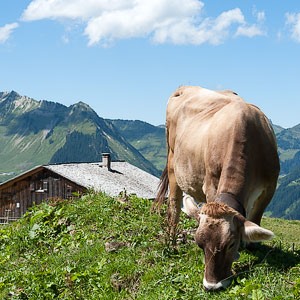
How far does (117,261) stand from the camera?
9.48 m

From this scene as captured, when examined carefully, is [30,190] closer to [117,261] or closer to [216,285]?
[117,261]

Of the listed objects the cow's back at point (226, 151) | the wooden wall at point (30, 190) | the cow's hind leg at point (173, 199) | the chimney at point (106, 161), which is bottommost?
the wooden wall at point (30, 190)

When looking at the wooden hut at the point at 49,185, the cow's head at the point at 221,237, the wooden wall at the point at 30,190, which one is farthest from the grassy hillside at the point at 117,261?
the wooden wall at the point at 30,190

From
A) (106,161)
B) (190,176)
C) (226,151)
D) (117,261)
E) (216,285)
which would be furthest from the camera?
(106,161)

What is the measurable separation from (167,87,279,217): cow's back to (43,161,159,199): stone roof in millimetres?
48038

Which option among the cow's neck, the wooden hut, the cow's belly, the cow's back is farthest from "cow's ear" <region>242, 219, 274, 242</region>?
the wooden hut

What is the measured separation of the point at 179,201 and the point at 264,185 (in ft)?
12.6

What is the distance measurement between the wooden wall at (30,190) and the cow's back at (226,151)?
53422 mm

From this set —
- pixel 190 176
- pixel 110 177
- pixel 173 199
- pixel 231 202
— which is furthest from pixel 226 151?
pixel 110 177

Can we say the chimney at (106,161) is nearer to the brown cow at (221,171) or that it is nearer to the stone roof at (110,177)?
the stone roof at (110,177)

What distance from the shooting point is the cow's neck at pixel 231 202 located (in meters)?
7.88

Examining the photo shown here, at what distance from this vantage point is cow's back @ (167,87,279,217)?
27.7ft

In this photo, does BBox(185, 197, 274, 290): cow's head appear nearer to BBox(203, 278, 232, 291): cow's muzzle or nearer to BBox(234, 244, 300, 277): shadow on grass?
BBox(203, 278, 232, 291): cow's muzzle

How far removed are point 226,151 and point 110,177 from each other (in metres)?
57.9
